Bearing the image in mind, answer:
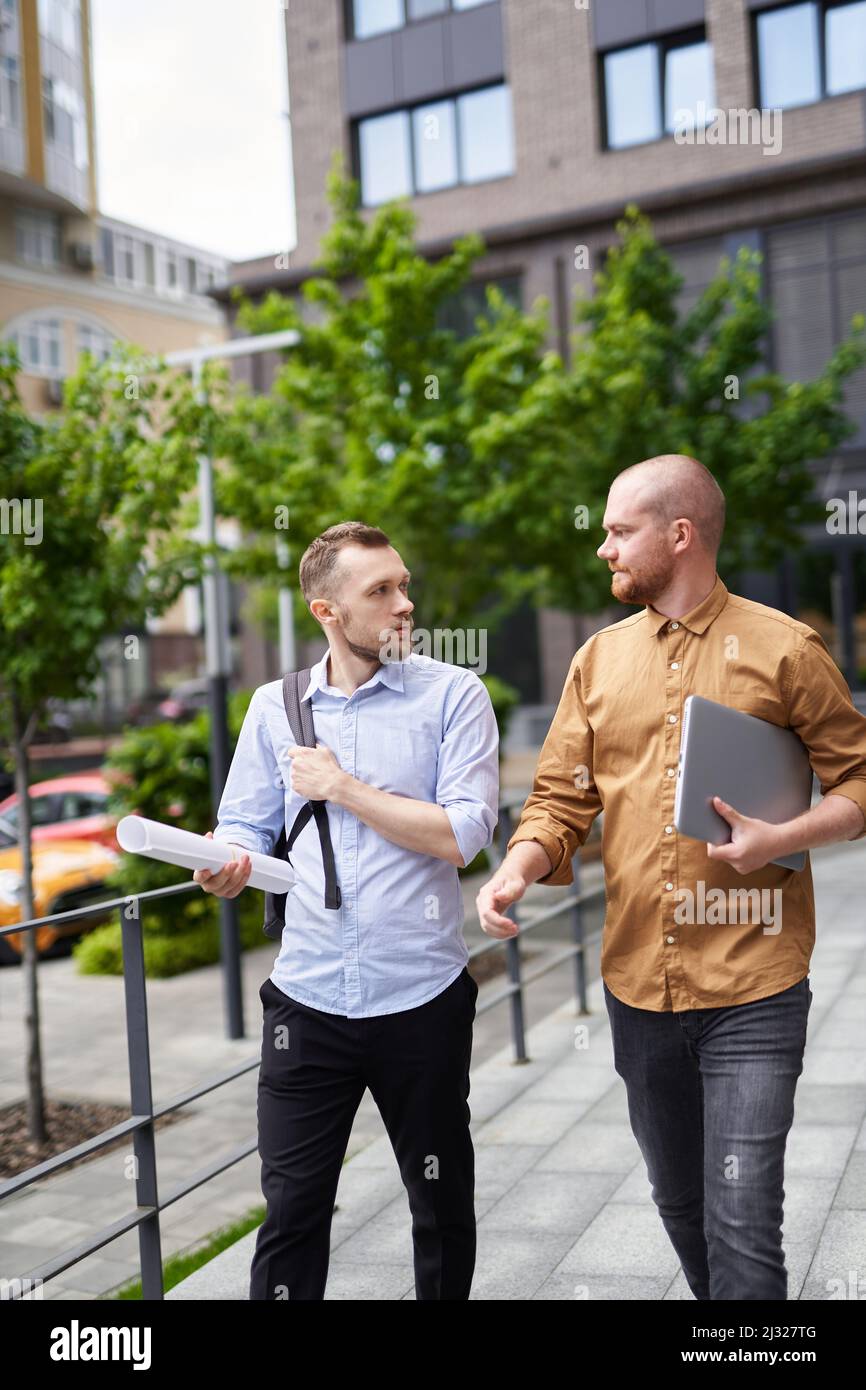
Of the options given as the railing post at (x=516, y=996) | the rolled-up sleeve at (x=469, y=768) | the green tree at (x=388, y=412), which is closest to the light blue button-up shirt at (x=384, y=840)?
the rolled-up sleeve at (x=469, y=768)

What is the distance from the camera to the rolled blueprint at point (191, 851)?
2252mm

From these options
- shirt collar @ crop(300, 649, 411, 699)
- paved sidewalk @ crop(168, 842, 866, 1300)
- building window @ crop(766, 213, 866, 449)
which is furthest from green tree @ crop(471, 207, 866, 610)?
shirt collar @ crop(300, 649, 411, 699)

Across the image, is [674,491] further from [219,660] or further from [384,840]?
[219,660]

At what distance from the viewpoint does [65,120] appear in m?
40.1

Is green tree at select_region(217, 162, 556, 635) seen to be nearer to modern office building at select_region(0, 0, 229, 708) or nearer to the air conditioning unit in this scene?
modern office building at select_region(0, 0, 229, 708)

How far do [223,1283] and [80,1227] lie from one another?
1952 mm

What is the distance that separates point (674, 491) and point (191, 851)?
111 centimetres

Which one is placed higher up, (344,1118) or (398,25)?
(398,25)

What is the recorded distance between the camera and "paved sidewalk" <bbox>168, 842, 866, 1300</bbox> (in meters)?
3.73

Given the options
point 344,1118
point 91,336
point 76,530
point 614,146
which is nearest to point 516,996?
point 76,530

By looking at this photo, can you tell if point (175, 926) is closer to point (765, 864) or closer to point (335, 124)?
point (765, 864)

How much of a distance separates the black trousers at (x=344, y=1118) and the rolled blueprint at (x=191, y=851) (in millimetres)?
247

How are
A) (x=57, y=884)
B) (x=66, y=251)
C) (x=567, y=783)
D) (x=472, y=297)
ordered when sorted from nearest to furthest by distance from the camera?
(x=567, y=783)
(x=57, y=884)
(x=472, y=297)
(x=66, y=251)

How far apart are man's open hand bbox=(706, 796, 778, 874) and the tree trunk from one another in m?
5.03
